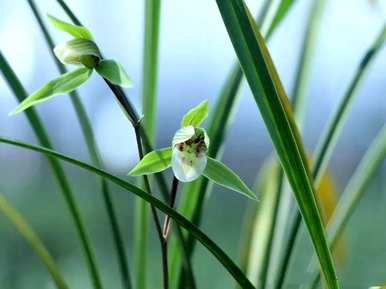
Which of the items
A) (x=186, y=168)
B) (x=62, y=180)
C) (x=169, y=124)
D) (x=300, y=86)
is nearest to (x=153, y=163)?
(x=186, y=168)

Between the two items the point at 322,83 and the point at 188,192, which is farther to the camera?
the point at 322,83

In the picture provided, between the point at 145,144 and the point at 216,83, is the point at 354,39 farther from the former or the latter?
the point at 145,144

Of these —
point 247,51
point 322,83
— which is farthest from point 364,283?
point 247,51

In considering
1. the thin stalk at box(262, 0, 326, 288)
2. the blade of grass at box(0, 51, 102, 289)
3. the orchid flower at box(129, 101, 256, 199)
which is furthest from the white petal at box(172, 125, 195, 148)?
the thin stalk at box(262, 0, 326, 288)

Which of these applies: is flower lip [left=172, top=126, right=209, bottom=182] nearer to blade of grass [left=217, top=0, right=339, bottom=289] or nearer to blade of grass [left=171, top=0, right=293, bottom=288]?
blade of grass [left=217, top=0, right=339, bottom=289]

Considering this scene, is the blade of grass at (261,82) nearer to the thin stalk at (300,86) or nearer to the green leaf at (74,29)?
the green leaf at (74,29)

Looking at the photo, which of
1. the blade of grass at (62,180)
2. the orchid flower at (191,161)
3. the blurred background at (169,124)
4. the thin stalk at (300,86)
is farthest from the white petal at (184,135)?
the blurred background at (169,124)
